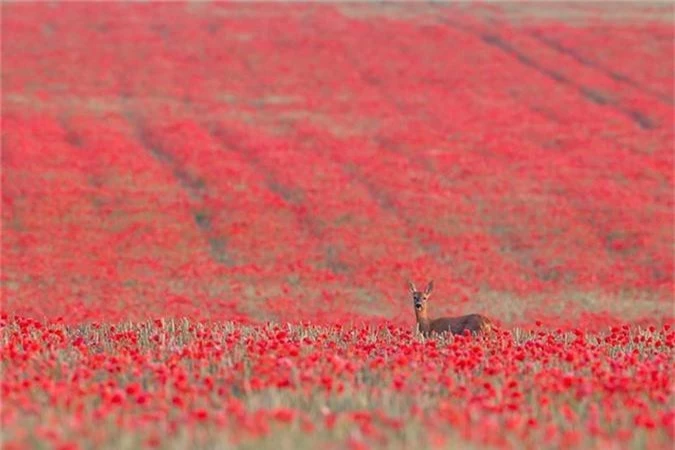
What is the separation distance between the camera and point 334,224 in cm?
4350

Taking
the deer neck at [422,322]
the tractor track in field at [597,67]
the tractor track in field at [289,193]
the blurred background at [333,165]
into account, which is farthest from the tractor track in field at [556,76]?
the deer neck at [422,322]

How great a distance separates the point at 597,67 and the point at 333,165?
87.2 feet

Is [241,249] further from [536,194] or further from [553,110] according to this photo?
[553,110]

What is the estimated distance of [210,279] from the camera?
37000 mm

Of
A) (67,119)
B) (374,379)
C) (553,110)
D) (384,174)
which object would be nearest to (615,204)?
(384,174)

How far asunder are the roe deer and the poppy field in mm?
443

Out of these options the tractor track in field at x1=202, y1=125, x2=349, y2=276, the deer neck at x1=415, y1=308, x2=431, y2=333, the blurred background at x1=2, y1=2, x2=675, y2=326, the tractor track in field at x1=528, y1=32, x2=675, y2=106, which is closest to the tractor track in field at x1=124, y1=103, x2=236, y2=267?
the blurred background at x1=2, y1=2, x2=675, y2=326

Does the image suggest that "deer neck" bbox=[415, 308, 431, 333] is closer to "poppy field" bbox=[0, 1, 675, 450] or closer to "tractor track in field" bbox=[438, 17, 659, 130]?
"poppy field" bbox=[0, 1, 675, 450]

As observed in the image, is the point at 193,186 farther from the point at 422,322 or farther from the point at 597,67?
the point at 422,322

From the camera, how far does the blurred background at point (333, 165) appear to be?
36406 millimetres

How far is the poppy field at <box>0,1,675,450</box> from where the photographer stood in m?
9.17

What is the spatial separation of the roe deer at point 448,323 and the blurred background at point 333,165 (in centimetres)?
1354

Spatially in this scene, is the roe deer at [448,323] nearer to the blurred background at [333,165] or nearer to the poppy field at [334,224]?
the poppy field at [334,224]

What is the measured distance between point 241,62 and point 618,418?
6586 cm
